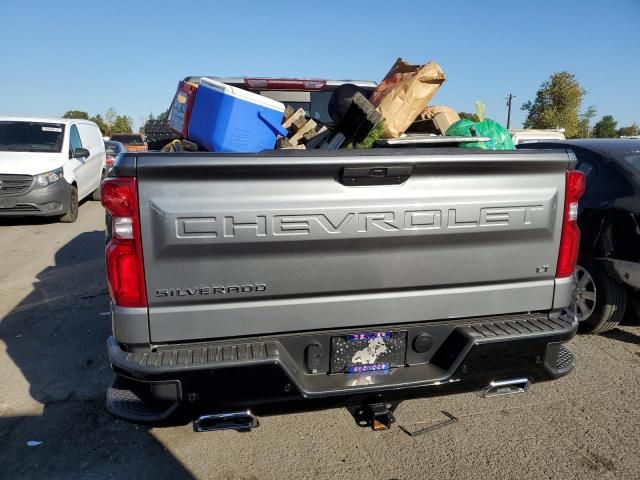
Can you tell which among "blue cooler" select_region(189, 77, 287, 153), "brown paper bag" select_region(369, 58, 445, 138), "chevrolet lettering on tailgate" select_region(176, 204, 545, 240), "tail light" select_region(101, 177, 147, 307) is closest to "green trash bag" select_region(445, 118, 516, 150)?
"brown paper bag" select_region(369, 58, 445, 138)

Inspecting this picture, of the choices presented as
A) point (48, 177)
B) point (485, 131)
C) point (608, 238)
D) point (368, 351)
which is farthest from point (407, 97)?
point (48, 177)

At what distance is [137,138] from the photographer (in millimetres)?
27531

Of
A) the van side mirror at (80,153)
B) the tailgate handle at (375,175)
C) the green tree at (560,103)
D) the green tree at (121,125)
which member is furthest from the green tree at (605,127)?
the tailgate handle at (375,175)

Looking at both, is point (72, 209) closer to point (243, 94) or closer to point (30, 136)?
point (30, 136)

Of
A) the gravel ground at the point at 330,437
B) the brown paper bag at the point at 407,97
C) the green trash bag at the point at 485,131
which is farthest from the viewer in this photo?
the green trash bag at the point at 485,131

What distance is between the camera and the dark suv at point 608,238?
13.4ft

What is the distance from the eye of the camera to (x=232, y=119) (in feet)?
10.5

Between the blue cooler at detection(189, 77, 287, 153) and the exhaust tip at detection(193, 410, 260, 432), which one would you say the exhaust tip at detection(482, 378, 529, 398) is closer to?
the exhaust tip at detection(193, 410, 260, 432)

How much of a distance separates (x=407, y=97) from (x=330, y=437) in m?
2.35

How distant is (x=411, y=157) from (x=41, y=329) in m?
4.18

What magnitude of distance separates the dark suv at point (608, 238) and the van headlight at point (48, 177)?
354 inches

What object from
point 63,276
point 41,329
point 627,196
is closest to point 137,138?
point 63,276

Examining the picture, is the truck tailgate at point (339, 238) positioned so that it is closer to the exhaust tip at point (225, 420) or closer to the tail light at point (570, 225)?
the tail light at point (570, 225)

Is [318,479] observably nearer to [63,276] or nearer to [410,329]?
[410,329]
